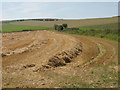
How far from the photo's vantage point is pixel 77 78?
11.3 meters

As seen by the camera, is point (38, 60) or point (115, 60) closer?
point (38, 60)

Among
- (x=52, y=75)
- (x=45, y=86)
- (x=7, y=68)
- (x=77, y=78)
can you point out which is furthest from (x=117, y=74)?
(x=7, y=68)

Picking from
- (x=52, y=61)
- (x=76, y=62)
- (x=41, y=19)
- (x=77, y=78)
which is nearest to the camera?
(x=77, y=78)

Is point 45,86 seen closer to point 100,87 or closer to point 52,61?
point 100,87

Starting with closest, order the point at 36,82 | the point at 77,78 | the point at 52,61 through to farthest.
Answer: the point at 36,82
the point at 77,78
the point at 52,61

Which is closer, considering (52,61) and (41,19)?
(52,61)

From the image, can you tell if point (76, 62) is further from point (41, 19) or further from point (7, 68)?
point (41, 19)

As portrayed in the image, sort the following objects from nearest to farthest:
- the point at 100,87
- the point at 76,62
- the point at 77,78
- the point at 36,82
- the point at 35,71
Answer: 1. the point at 100,87
2. the point at 36,82
3. the point at 77,78
4. the point at 35,71
5. the point at 76,62

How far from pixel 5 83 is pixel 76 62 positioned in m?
6.93

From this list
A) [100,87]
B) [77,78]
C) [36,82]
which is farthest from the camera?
[77,78]

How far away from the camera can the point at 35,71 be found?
12.5 meters

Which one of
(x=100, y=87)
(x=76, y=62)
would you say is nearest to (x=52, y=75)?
(x=100, y=87)

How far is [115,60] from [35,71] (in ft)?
23.8

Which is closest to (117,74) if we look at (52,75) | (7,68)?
(52,75)
